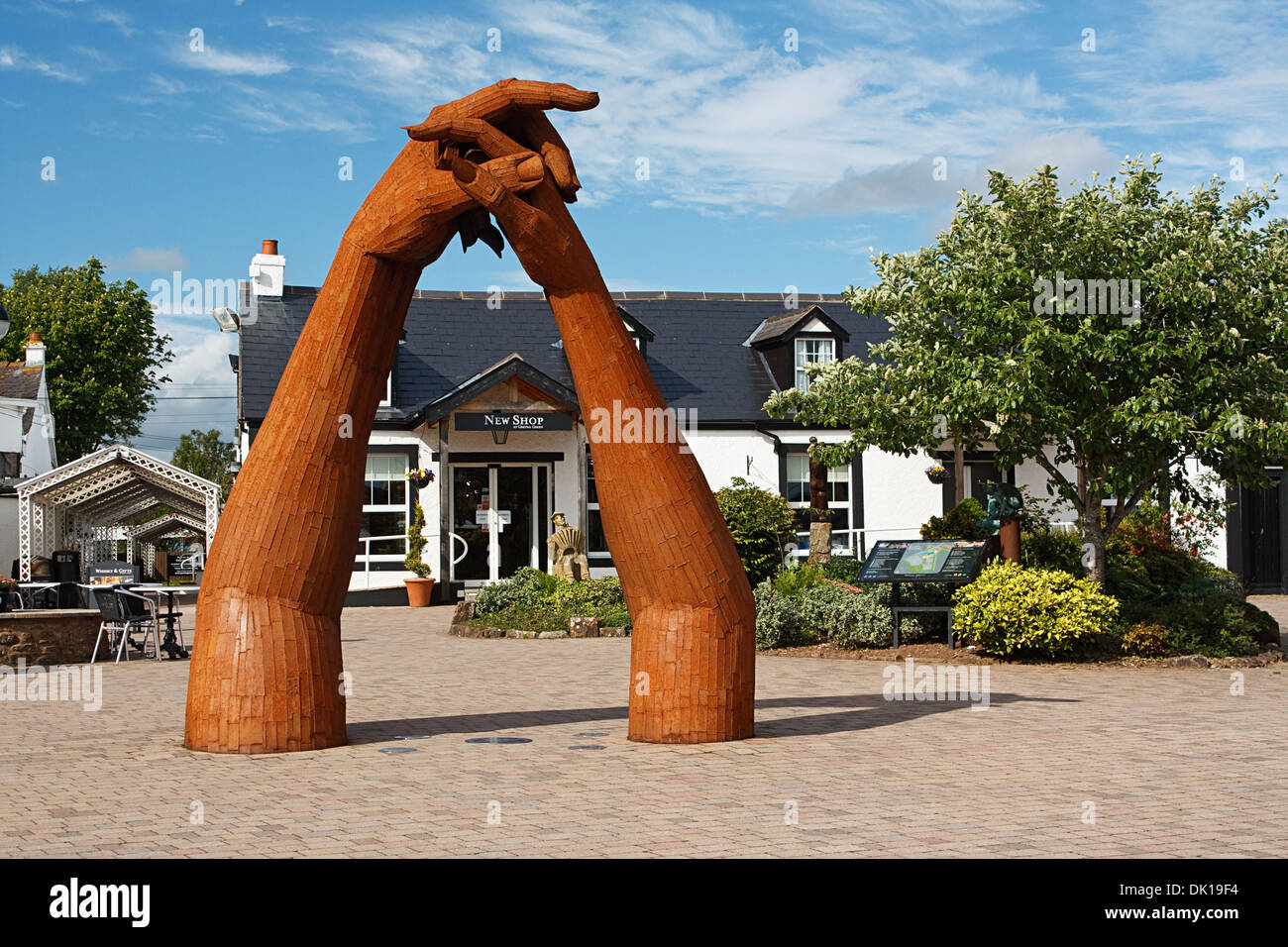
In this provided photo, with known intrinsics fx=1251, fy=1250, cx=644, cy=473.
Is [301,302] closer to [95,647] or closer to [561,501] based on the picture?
[561,501]

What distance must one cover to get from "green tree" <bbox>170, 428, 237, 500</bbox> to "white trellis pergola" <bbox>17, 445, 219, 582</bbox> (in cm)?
4064

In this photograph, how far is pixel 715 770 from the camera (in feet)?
24.5

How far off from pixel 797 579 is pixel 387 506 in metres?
11.0

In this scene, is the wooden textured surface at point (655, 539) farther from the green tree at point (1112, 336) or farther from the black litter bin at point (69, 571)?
the black litter bin at point (69, 571)

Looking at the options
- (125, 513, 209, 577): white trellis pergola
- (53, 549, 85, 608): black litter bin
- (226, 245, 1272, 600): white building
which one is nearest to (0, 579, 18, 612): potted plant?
→ (53, 549, 85, 608): black litter bin

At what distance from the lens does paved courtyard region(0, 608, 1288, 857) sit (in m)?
5.72

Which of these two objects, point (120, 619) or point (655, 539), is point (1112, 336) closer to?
point (655, 539)

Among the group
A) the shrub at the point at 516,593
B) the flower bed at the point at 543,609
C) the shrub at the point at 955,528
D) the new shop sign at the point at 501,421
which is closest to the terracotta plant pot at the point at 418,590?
the new shop sign at the point at 501,421

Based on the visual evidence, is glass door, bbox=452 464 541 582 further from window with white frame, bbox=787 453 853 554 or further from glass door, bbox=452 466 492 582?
window with white frame, bbox=787 453 853 554

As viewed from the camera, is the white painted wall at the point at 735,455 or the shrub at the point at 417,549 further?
the white painted wall at the point at 735,455

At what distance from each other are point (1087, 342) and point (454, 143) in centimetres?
786

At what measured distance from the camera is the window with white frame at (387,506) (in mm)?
25078

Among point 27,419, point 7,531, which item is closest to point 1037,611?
point 7,531

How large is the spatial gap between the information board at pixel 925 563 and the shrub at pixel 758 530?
4.58 meters
